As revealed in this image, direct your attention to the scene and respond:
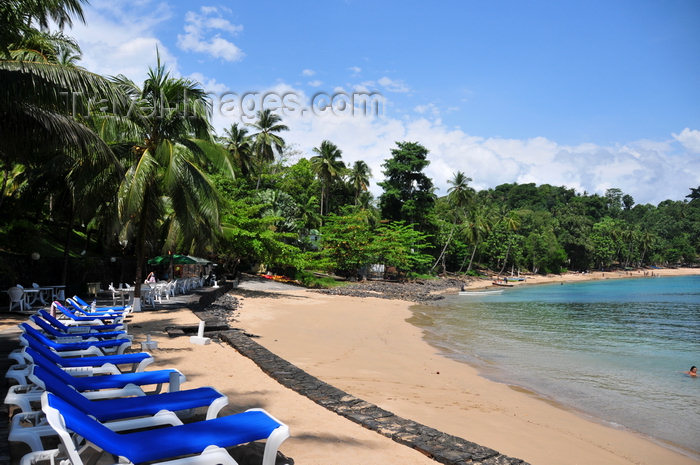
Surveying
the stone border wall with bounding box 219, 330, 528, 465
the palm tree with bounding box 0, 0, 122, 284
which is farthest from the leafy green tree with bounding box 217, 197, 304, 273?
the stone border wall with bounding box 219, 330, 528, 465

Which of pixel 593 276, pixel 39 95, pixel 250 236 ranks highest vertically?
pixel 39 95

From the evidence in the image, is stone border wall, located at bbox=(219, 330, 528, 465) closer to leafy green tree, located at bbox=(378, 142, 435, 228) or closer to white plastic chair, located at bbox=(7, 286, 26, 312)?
white plastic chair, located at bbox=(7, 286, 26, 312)

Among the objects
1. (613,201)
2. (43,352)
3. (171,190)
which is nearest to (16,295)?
(171,190)

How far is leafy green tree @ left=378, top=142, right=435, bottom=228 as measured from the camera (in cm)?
5106

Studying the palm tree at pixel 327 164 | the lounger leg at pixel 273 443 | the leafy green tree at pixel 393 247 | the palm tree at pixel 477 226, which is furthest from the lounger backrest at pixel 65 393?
the palm tree at pixel 477 226

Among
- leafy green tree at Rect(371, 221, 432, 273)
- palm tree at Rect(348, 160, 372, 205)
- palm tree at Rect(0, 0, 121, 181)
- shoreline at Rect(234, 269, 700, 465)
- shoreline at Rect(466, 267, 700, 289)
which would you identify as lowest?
shoreline at Rect(466, 267, 700, 289)

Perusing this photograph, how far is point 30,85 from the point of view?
754 centimetres

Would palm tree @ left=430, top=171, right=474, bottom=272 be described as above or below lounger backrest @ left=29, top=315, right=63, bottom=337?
above

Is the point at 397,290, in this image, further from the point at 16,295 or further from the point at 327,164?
the point at 16,295

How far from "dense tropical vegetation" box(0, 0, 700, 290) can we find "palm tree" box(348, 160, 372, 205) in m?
0.16

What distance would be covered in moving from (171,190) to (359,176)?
134 ft

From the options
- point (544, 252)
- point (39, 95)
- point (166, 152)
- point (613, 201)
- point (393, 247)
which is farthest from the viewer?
point (613, 201)

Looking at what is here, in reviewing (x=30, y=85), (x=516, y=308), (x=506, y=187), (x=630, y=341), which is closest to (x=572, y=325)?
(x=630, y=341)

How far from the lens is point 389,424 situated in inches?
208
